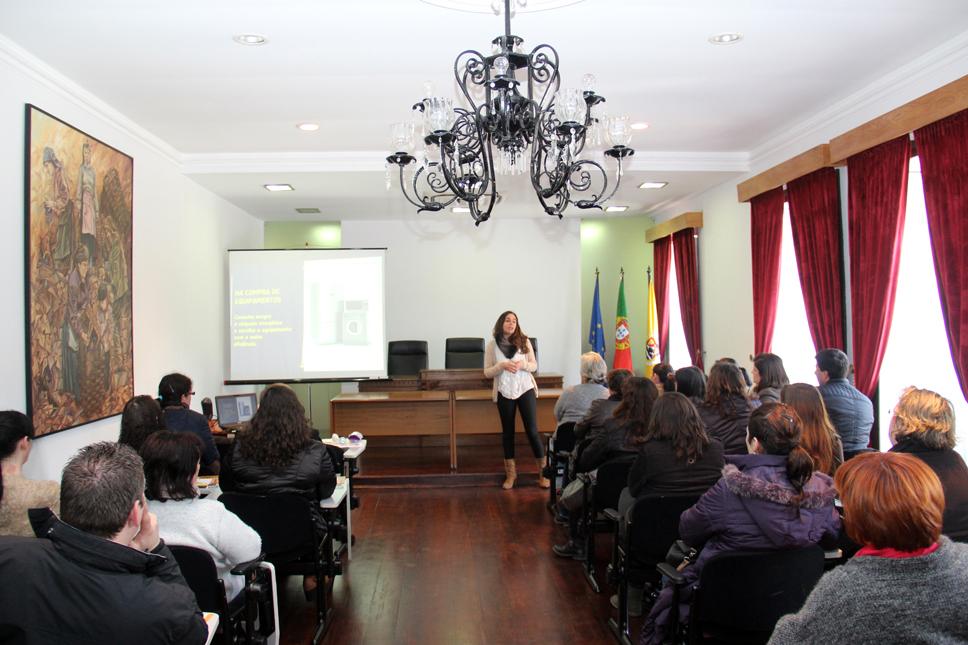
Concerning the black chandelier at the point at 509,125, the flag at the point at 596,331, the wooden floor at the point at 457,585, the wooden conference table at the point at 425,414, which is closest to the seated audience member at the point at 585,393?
the wooden floor at the point at 457,585

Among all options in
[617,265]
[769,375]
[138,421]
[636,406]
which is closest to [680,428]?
[636,406]

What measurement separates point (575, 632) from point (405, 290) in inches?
260

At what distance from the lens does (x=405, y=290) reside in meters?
9.28

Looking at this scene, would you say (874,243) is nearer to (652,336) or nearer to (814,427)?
(814,427)

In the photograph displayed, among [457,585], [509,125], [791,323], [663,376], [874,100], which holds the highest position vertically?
[874,100]

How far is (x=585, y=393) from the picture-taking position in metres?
4.78

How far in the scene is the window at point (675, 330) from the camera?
27.5 ft

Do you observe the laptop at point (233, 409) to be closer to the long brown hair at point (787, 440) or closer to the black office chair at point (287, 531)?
the black office chair at point (287, 531)

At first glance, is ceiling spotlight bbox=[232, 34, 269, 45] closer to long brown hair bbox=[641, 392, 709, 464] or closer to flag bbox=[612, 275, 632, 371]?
long brown hair bbox=[641, 392, 709, 464]

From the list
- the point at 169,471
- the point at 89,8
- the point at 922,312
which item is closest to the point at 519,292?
the point at 922,312

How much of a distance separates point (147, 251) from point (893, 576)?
17.9 ft

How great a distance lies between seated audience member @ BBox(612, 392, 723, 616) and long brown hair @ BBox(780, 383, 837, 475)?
1.19 feet

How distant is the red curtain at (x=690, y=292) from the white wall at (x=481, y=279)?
1752 mm

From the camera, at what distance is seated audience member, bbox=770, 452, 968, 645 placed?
1.33m
